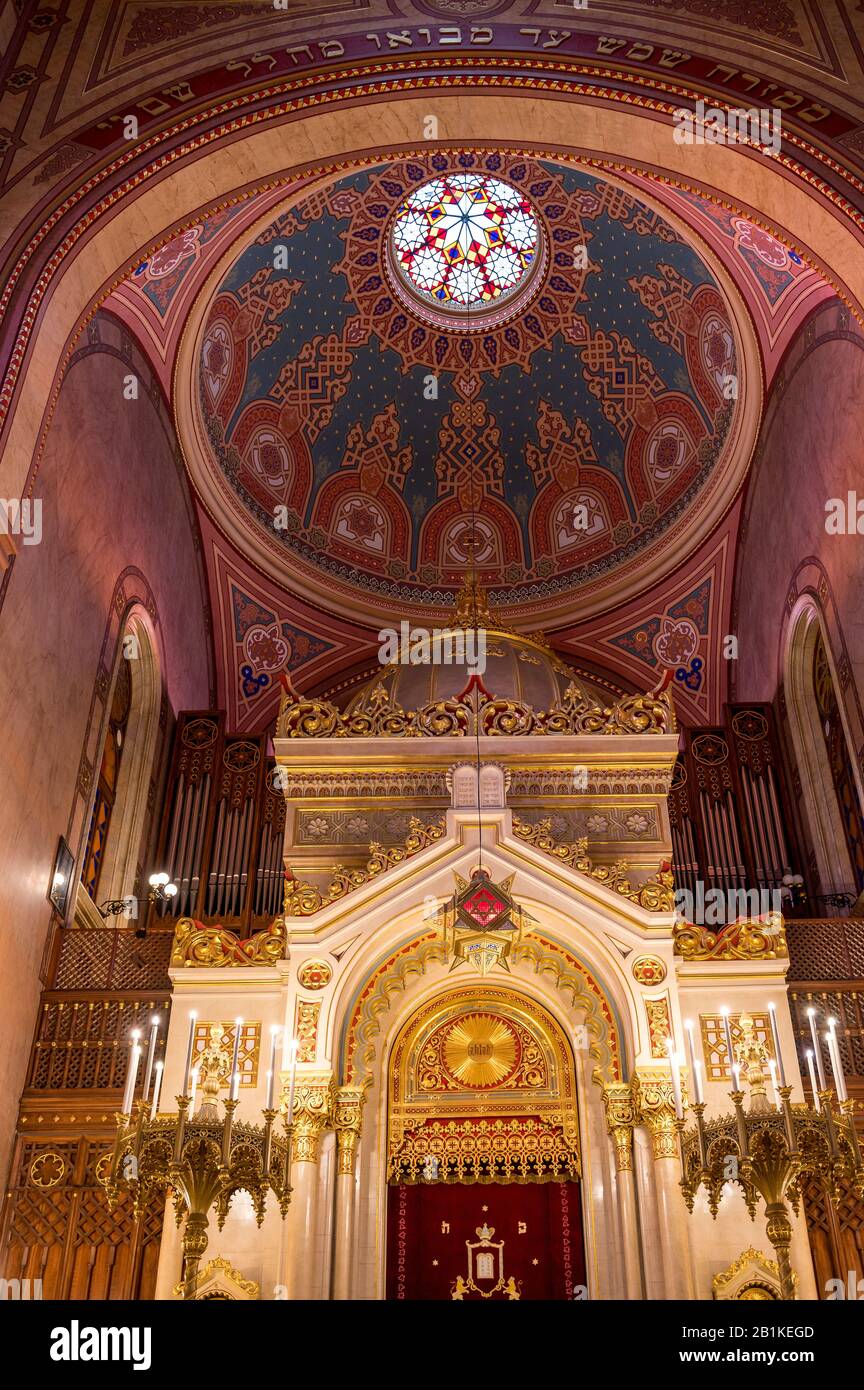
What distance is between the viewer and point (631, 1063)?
9070 mm

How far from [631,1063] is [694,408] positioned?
12.6 meters

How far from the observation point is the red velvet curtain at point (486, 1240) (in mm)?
8812

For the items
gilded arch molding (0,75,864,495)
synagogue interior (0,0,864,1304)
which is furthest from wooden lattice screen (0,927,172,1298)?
gilded arch molding (0,75,864,495)

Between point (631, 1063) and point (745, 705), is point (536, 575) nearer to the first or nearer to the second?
point (745, 705)

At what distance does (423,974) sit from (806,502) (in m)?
8.04

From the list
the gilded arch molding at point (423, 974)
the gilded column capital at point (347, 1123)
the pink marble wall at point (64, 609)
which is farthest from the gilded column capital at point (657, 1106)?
the pink marble wall at point (64, 609)

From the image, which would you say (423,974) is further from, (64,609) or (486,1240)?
(64,609)

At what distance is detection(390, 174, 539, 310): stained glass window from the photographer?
65.1 feet

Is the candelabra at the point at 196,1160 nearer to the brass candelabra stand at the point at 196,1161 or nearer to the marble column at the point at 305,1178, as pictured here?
the brass candelabra stand at the point at 196,1161

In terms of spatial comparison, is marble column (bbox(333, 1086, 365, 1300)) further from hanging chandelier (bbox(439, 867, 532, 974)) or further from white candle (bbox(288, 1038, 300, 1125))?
hanging chandelier (bbox(439, 867, 532, 974))

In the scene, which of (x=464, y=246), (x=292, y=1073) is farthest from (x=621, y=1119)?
(x=464, y=246)

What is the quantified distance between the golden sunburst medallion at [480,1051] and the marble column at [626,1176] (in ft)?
3.17

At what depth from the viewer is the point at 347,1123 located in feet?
29.6

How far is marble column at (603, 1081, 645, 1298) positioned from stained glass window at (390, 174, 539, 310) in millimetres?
15119
